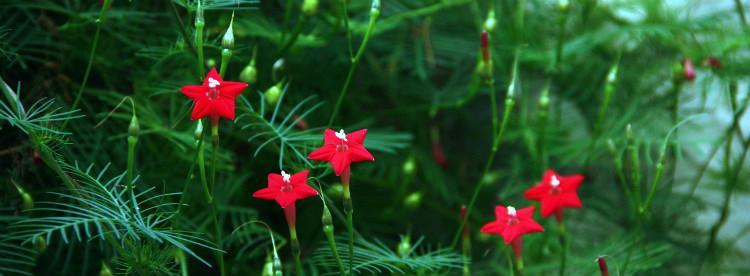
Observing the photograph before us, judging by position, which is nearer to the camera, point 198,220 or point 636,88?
point 198,220

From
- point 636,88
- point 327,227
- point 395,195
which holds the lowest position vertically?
point 327,227

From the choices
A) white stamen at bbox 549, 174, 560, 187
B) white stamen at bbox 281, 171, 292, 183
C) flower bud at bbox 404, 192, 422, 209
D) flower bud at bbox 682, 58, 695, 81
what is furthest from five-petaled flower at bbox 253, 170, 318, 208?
flower bud at bbox 682, 58, 695, 81

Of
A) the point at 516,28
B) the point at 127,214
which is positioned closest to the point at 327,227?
the point at 127,214

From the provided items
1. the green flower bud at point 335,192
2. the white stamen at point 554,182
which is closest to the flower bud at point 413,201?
the green flower bud at point 335,192

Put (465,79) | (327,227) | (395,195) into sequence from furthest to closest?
(465,79) < (395,195) < (327,227)

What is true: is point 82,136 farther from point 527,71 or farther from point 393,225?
point 527,71

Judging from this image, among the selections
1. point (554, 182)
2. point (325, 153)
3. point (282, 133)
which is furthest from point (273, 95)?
point (554, 182)
